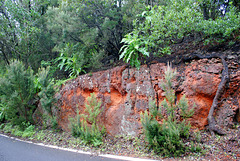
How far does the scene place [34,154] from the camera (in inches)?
257

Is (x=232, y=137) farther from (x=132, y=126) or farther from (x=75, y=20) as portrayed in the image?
(x=75, y=20)

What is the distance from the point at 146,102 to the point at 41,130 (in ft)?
21.6

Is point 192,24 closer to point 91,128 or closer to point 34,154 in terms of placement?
point 91,128

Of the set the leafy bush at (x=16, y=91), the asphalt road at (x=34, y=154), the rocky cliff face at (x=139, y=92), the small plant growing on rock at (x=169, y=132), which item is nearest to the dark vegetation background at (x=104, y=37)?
the leafy bush at (x=16, y=91)

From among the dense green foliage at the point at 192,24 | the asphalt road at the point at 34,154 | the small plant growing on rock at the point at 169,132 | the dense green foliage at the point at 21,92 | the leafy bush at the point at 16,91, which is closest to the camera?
the small plant growing on rock at the point at 169,132

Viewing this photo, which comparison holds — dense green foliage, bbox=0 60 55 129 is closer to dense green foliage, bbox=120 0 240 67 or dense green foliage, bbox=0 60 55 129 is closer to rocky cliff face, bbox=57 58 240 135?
rocky cliff face, bbox=57 58 240 135

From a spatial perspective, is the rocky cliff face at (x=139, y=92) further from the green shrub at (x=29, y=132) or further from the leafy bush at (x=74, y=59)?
the green shrub at (x=29, y=132)

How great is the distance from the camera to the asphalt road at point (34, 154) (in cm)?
583

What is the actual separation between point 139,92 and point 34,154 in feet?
16.6

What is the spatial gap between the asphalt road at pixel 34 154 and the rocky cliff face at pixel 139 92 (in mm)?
2039

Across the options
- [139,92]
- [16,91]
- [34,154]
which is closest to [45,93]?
[16,91]

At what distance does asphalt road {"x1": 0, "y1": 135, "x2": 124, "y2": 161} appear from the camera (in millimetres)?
5834

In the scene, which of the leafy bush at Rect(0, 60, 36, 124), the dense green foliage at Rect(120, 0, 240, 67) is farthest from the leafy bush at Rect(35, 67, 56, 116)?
the dense green foliage at Rect(120, 0, 240, 67)

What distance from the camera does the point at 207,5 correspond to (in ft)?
25.4
